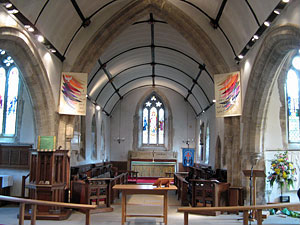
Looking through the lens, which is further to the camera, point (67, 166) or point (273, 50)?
point (67, 166)

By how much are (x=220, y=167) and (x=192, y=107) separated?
721cm

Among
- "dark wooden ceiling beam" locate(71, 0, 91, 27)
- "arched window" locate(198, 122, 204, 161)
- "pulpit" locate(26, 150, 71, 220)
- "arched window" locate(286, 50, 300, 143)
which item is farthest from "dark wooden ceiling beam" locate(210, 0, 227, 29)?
"arched window" locate(198, 122, 204, 161)

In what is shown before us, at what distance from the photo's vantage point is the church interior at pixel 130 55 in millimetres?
7023

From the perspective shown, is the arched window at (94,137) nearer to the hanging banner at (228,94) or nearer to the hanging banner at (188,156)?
the hanging banner at (188,156)

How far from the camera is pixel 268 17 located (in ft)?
20.9

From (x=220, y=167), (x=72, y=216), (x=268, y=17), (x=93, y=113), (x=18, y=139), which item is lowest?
(x=72, y=216)

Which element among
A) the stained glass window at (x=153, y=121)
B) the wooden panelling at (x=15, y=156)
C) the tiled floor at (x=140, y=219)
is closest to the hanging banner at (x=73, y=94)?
the wooden panelling at (x=15, y=156)

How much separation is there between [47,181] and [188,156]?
12641 millimetres

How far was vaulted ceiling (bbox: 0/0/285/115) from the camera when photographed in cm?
734

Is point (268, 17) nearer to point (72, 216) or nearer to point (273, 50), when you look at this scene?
point (273, 50)

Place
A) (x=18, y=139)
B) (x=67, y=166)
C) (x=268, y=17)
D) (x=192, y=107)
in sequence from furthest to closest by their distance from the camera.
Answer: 1. (x=192, y=107)
2. (x=18, y=139)
3. (x=67, y=166)
4. (x=268, y=17)

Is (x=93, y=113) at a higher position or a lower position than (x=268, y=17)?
lower

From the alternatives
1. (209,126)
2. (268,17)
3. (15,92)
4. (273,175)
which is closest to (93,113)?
(15,92)

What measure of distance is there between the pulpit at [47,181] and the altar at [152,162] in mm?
11050
